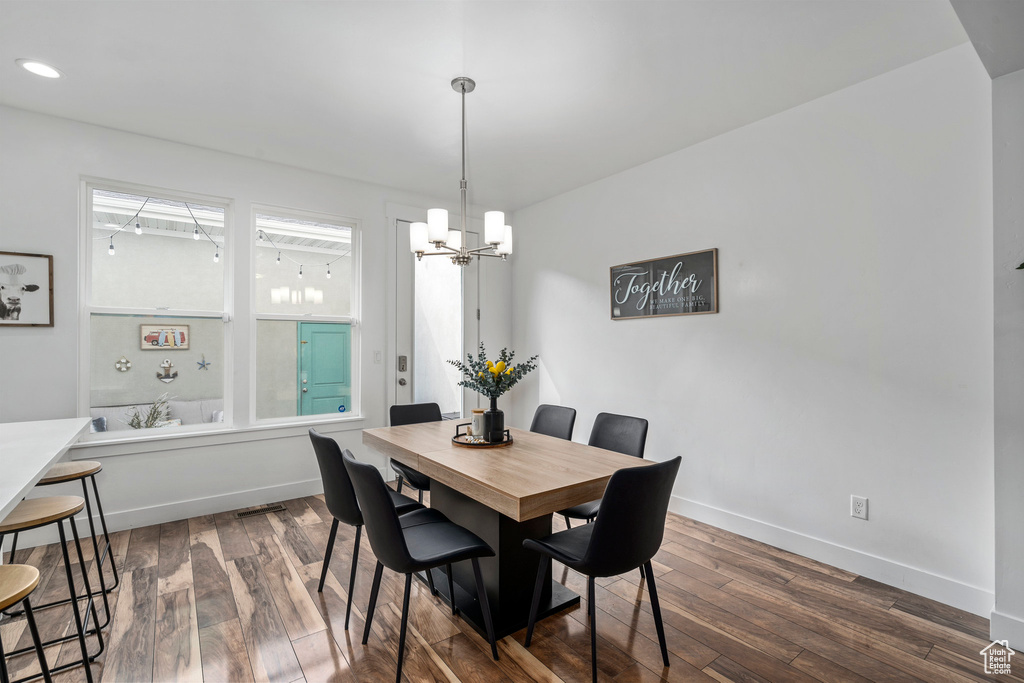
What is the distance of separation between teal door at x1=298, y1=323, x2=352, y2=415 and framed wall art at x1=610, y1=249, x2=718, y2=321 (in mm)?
2396

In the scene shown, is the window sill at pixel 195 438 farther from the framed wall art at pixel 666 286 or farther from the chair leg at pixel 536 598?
the chair leg at pixel 536 598

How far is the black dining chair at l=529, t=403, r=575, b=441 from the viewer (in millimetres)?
3129

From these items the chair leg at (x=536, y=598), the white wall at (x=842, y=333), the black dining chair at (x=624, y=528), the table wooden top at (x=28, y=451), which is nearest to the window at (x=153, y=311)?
the table wooden top at (x=28, y=451)

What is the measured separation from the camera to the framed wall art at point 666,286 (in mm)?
3426

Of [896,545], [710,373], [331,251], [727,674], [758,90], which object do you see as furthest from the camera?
[331,251]

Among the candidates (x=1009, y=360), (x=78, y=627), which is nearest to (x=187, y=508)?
(x=78, y=627)

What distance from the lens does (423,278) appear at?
4664 mm

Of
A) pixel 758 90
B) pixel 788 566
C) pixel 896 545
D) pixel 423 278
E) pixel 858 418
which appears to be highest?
pixel 758 90

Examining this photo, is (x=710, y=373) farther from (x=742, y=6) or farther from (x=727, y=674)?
(x=742, y=6)

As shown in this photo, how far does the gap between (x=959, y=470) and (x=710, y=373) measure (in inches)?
54.1

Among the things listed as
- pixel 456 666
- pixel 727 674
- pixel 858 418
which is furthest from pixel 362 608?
pixel 858 418

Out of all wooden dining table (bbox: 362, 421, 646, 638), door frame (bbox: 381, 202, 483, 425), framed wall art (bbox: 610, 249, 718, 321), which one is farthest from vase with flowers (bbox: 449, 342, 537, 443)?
door frame (bbox: 381, 202, 483, 425)

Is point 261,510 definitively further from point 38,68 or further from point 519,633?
point 38,68

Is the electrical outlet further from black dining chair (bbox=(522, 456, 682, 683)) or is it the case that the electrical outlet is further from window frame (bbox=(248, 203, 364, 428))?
window frame (bbox=(248, 203, 364, 428))
